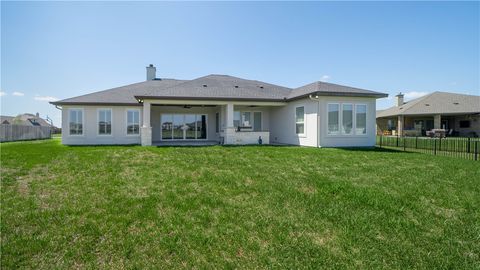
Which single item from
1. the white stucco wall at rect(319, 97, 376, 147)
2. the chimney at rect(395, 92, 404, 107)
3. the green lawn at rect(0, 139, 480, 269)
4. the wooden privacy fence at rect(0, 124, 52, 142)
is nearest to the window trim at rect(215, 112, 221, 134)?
the white stucco wall at rect(319, 97, 376, 147)

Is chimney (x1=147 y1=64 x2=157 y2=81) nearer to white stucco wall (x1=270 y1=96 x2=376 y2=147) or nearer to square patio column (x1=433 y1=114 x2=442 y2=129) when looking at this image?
white stucco wall (x1=270 y1=96 x2=376 y2=147)

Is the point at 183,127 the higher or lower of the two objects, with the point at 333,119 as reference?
lower

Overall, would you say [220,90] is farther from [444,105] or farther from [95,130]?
[444,105]

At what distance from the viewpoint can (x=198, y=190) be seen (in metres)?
6.20

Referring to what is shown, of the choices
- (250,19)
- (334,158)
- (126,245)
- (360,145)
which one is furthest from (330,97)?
(126,245)

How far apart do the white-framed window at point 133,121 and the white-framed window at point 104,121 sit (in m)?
1.20

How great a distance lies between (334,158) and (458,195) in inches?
166

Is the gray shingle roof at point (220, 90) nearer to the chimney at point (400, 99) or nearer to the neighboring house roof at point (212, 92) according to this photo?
the neighboring house roof at point (212, 92)

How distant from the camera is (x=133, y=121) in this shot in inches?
683

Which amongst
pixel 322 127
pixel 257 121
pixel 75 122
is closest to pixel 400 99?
pixel 257 121

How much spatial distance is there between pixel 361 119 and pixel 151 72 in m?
18.9

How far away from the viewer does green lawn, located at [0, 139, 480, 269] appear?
3691 mm

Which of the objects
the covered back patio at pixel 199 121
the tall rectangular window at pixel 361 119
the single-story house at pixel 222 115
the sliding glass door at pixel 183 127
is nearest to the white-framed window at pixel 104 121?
the single-story house at pixel 222 115

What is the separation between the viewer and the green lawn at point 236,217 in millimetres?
3691
